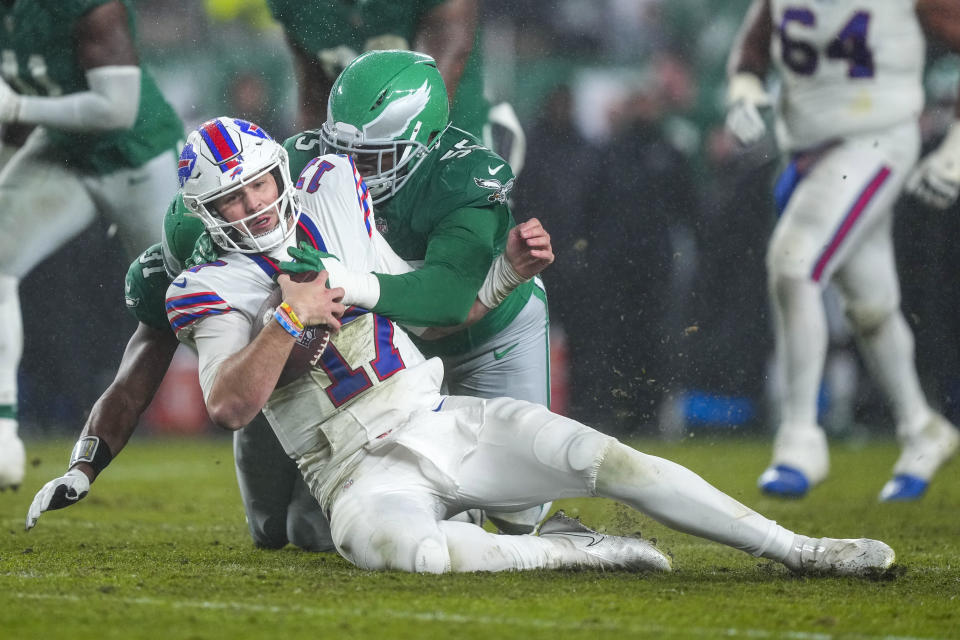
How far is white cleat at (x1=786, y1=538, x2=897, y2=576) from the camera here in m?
2.74

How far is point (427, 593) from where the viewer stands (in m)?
2.44

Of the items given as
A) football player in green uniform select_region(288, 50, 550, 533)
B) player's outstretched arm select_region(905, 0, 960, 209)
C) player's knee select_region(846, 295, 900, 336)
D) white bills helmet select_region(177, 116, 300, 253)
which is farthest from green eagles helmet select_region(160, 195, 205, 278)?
player's outstretched arm select_region(905, 0, 960, 209)

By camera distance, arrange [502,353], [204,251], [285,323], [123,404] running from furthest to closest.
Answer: [502,353], [123,404], [204,251], [285,323]

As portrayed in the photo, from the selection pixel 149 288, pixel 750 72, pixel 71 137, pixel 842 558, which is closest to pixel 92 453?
pixel 149 288

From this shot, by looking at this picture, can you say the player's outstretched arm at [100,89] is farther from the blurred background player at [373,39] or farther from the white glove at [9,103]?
the blurred background player at [373,39]

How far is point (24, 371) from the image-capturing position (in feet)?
17.2

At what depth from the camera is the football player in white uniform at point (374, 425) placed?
2650 millimetres

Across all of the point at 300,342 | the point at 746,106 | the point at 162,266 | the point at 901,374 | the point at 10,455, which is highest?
the point at 300,342

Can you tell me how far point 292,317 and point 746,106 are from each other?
3.22m

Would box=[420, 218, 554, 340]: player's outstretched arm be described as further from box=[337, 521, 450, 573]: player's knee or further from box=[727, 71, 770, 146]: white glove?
box=[727, 71, 770, 146]: white glove

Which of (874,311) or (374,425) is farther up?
(374,425)

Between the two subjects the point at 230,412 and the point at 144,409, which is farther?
the point at 144,409

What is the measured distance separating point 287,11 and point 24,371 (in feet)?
6.05

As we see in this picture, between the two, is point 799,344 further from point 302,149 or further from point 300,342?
point 300,342
